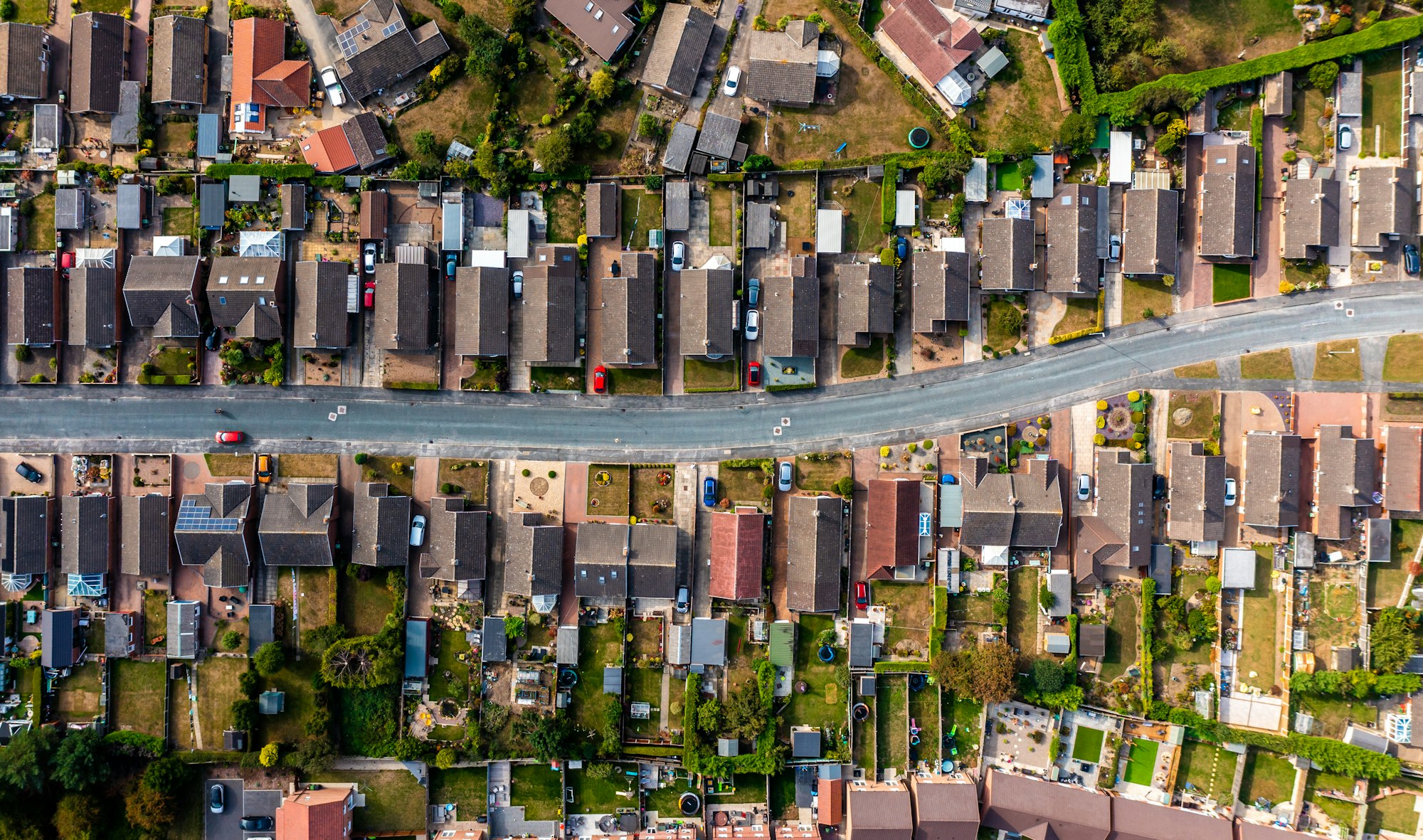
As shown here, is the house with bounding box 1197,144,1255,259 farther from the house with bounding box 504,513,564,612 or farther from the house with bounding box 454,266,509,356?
the house with bounding box 504,513,564,612

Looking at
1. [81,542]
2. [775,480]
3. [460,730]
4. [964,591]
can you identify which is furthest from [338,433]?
[964,591]

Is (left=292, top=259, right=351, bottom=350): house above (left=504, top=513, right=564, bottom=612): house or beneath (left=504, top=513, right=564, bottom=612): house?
above

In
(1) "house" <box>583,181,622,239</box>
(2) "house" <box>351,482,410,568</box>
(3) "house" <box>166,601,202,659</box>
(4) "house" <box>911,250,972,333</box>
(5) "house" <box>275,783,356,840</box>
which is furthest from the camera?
(1) "house" <box>583,181,622,239</box>

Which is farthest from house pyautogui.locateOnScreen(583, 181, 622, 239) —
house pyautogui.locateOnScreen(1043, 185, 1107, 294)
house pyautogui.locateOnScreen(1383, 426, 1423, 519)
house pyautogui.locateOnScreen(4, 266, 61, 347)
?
house pyautogui.locateOnScreen(1383, 426, 1423, 519)

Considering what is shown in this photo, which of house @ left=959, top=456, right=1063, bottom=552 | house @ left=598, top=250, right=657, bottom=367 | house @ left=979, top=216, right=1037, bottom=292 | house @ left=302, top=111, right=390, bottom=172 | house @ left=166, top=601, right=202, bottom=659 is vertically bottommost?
house @ left=166, top=601, right=202, bottom=659

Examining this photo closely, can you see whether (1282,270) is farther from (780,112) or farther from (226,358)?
(226,358)
